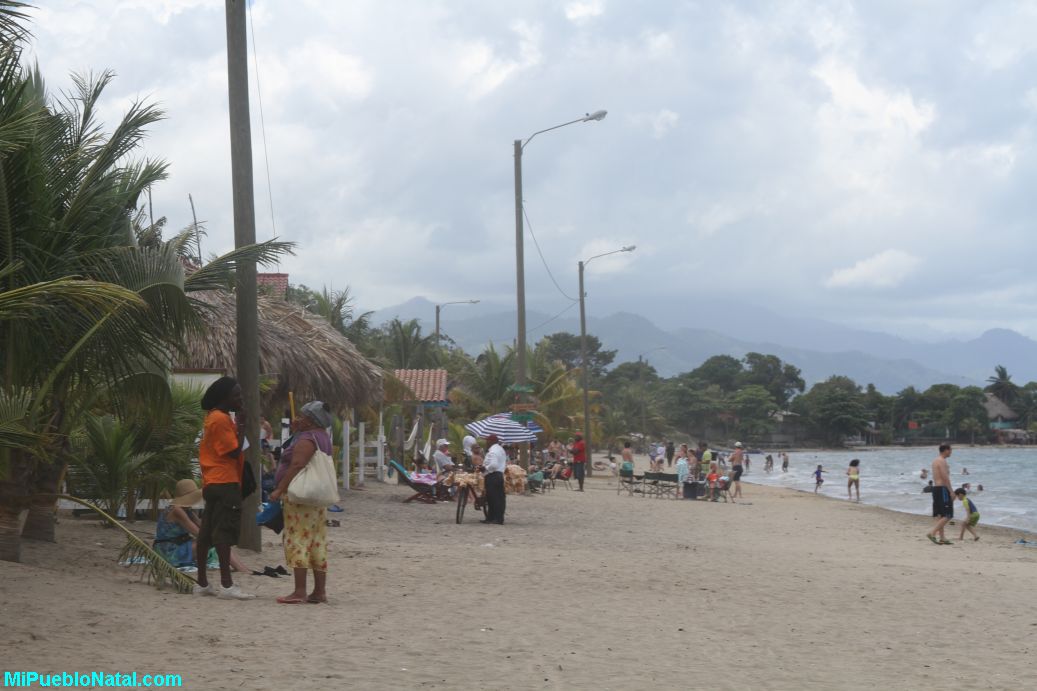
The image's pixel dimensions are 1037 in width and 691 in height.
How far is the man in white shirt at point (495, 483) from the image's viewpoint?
1630 centimetres

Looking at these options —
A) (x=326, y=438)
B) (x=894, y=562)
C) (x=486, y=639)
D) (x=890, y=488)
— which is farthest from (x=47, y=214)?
(x=890, y=488)

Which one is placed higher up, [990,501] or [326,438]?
[326,438]

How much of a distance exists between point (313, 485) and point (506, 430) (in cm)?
1648

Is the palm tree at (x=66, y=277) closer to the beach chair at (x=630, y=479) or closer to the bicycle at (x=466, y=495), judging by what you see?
the bicycle at (x=466, y=495)

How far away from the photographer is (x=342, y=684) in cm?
554

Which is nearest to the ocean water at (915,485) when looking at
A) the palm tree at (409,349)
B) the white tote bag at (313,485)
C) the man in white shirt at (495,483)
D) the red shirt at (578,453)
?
the red shirt at (578,453)

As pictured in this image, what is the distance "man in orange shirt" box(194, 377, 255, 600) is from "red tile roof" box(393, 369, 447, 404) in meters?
22.4

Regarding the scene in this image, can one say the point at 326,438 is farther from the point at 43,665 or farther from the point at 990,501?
the point at 990,501

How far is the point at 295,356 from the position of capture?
57.1ft

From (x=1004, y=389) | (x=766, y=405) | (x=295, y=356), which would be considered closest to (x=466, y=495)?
(x=295, y=356)

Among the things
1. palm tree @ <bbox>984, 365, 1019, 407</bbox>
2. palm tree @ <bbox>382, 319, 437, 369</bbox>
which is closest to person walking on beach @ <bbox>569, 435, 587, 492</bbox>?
palm tree @ <bbox>382, 319, 437, 369</bbox>

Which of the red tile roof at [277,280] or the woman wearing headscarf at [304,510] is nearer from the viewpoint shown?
the woman wearing headscarf at [304,510]

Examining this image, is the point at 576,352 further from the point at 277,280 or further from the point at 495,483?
the point at 495,483

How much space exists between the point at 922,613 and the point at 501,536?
21.7 feet
